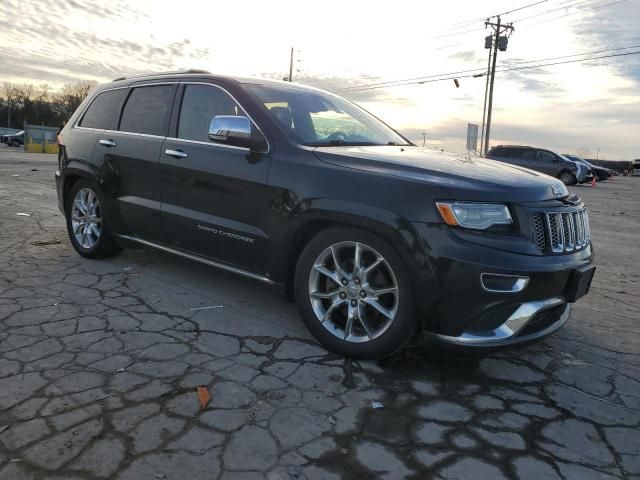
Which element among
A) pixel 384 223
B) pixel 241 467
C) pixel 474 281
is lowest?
pixel 241 467

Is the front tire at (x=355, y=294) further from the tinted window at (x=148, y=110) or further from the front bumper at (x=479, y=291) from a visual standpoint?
the tinted window at (x=148, y=110)

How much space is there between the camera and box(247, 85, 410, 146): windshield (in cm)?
379

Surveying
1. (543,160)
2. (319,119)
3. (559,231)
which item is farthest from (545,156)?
(559,231)

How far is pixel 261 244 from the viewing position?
3.62 meters

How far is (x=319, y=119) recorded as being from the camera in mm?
4133

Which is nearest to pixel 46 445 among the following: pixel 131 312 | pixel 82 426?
pixel 82 426

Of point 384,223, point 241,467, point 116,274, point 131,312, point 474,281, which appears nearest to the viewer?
point 241,467

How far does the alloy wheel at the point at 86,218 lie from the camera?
17.0ft

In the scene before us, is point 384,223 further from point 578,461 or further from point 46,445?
point 46,445

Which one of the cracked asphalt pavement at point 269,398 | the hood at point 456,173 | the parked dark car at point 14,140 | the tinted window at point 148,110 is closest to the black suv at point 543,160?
the cracked asphalt pavement at point 269,398

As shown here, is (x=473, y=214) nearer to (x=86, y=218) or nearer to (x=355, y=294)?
(x=355, y=294)

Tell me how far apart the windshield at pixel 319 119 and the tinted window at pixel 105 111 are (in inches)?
68.4

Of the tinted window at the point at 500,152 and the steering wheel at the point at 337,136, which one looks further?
the tinted window at the point at 500,152

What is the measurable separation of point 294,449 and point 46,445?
109 cm
